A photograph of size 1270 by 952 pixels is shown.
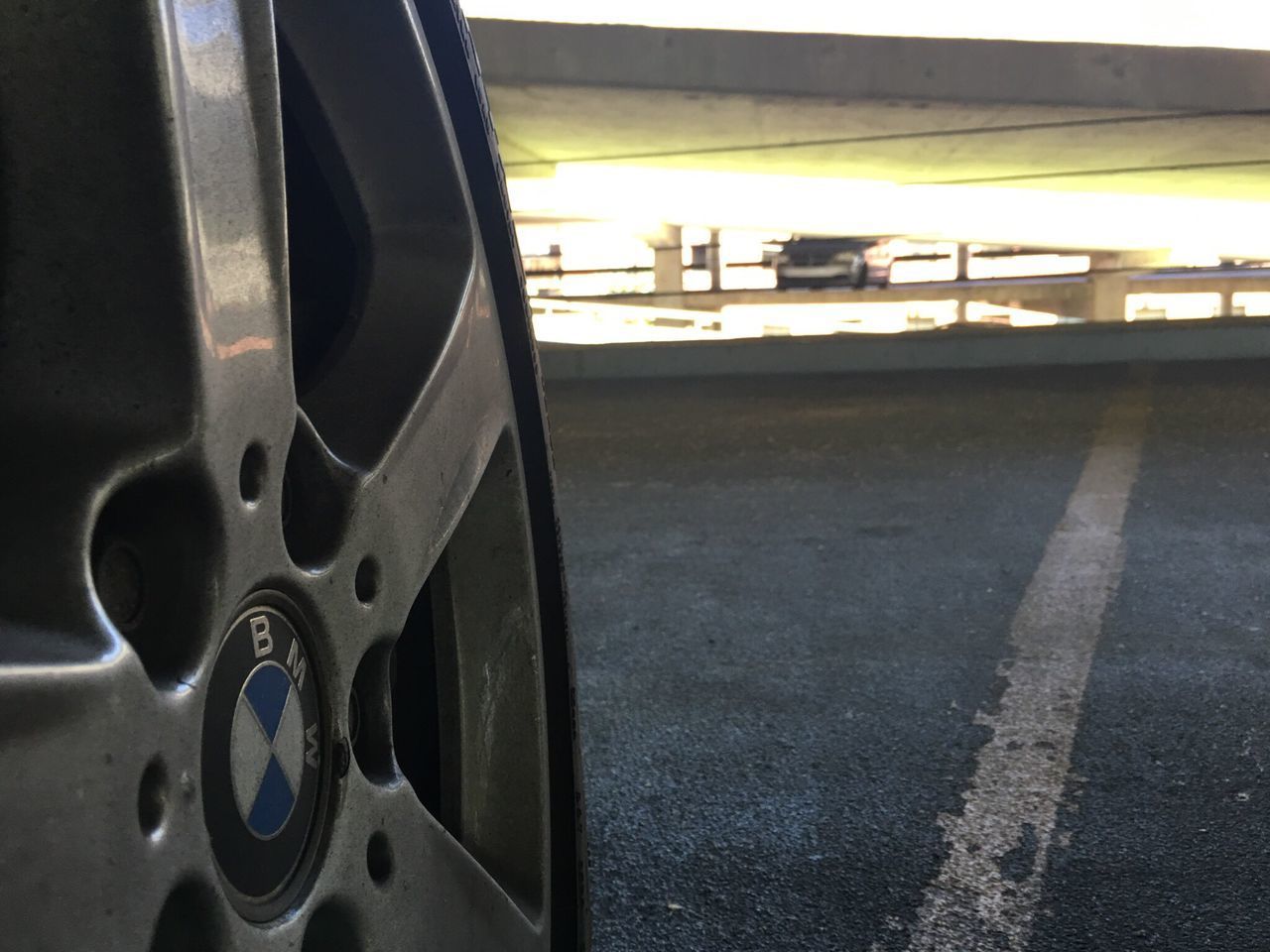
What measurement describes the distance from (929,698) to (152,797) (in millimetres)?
2263

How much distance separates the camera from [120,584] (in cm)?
85

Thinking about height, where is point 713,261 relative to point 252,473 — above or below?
above

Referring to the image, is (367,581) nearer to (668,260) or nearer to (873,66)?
(873,66)

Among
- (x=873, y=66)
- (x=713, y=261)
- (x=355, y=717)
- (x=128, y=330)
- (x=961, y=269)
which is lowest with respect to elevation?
(x=355, y=717)

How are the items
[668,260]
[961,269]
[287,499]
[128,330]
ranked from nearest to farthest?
[128,330]
[287,499]
[961,269]
[668,260]

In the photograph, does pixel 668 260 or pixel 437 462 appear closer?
pixel 437 462

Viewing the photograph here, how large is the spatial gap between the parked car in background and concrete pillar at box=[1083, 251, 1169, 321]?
1585 mm

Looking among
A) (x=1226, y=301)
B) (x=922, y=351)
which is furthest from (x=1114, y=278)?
(x=922, y=351)

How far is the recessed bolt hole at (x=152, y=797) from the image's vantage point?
77cm

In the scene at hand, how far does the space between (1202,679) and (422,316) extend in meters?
2.32

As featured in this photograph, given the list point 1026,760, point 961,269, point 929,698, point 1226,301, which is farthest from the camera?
point 961,269

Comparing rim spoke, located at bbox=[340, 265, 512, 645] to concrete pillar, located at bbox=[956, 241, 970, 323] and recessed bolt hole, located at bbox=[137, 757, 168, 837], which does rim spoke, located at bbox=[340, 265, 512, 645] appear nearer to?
recessed bolt hole, located at bbox=[137, 757, 168, 837]

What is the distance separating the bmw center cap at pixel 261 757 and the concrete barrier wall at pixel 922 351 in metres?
7.98

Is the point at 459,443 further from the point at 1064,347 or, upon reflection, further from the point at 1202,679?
the point at 1064,347
